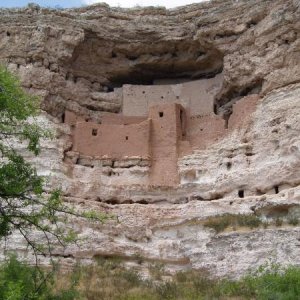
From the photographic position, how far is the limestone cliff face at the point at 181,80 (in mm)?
16312

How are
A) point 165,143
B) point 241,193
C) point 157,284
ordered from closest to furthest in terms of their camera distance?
point 157,284 < point 241,193 < point 165,143

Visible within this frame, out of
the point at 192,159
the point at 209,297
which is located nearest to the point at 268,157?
the point at 192,159

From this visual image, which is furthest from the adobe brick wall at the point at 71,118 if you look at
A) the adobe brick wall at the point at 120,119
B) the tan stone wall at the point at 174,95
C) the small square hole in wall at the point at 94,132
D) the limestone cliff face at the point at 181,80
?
the tan stone wall at the point at 174,95

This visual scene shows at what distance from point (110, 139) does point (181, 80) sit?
4864 millimetres

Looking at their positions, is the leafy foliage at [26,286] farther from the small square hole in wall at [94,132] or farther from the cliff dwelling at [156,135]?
the small square hole in wall at [94,132]

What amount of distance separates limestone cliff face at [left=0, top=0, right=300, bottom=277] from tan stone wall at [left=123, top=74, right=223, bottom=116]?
41cm

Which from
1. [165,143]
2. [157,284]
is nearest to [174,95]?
[165,143]

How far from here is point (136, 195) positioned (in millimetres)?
19438

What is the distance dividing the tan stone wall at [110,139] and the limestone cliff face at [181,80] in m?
0.34

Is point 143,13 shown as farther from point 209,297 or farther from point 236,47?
point 209,297

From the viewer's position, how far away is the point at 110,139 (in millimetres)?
20500

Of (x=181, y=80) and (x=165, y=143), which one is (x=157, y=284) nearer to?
(x=165, y=143)

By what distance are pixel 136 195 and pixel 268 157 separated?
413 centimetres

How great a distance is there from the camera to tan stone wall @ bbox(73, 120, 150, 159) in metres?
20.4
